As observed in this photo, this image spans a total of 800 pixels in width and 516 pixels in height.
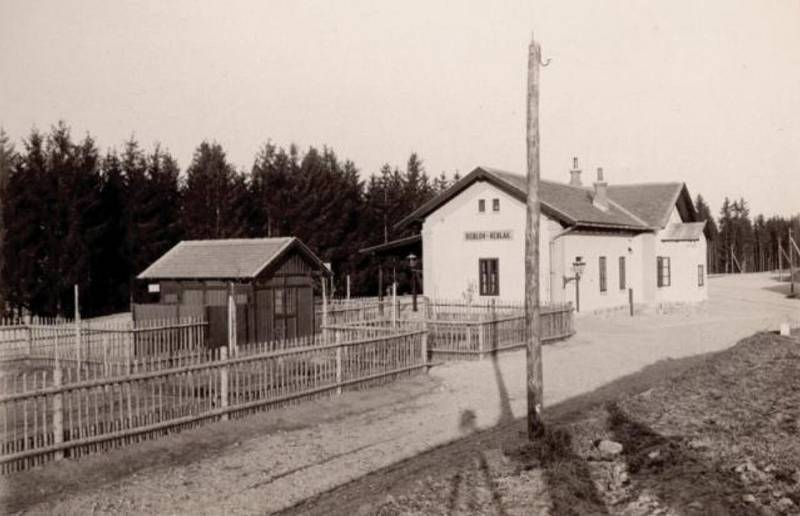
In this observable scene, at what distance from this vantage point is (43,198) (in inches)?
1373

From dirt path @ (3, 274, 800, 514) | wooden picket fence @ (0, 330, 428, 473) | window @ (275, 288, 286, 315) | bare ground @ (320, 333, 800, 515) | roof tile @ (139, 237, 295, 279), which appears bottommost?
dirt path @ (3, 274, 800, 514)

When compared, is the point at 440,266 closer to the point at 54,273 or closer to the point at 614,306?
the point at 614,306

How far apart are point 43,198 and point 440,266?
1856 centimetres

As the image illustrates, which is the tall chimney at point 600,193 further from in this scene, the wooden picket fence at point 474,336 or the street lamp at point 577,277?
the wooden picket fence at point 474,336

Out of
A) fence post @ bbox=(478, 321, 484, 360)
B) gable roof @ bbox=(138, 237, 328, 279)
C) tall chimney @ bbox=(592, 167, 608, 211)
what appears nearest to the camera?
fence post @ bbox=(478, 321, 484, 360)

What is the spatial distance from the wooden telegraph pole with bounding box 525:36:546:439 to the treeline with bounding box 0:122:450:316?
2111 cm

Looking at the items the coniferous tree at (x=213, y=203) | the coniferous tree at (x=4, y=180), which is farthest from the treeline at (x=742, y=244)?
the coniferous tree at (x=4, y=180)

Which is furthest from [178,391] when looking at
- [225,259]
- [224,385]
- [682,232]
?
[682,232]

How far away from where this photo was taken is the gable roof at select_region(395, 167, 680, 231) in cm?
2952

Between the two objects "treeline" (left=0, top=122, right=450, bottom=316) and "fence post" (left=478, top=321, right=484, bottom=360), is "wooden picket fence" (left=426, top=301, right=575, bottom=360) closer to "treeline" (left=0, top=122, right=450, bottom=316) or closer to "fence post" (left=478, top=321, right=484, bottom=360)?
"fence post" (left=478, top=321, right=484, bottom=360)

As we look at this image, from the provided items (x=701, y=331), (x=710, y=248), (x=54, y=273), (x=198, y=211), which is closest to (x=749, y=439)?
(x=701, y=331)

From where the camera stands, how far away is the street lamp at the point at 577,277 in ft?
94.7

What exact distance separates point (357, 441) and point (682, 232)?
98.1 ft

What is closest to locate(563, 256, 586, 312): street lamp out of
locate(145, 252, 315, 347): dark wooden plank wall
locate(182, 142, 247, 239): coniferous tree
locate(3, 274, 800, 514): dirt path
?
locate(3, 274, 800, 514): dirt path
